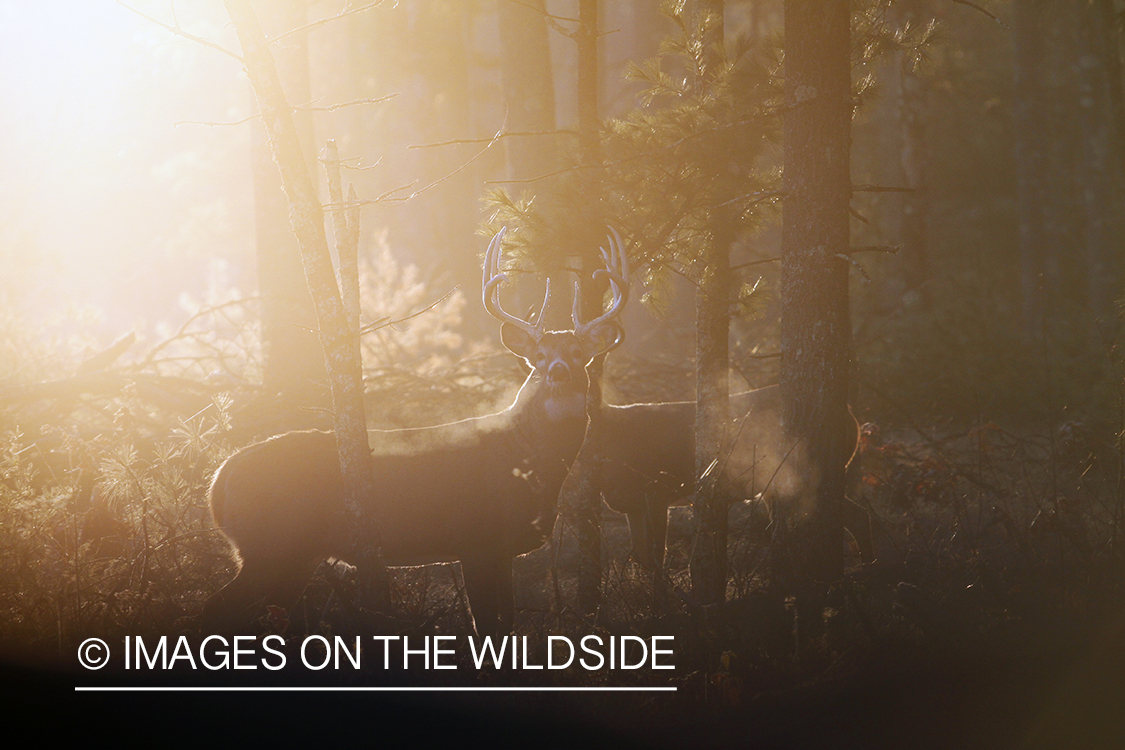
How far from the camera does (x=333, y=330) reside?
19.2ft

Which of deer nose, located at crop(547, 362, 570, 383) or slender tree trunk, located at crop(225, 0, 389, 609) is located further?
deer nose, located at crop(547, 362, 570, 383)

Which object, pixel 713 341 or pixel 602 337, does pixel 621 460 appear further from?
pixel 602 337

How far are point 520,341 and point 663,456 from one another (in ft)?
6.79

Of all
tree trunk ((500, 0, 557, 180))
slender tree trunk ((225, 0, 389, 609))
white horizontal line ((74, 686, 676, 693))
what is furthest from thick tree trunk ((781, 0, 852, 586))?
tree trunk ((500, 0, 557, 180))

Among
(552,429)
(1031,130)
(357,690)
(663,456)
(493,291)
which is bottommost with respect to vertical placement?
(357,690)

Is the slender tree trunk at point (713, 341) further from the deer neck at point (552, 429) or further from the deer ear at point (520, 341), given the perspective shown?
the deer ear at point (520, 341)

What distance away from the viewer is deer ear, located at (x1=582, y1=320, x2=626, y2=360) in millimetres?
6416

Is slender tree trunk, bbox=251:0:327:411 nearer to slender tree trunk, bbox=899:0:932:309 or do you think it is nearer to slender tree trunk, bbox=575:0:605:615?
slender tree trunk, bbox=575:0:605:615

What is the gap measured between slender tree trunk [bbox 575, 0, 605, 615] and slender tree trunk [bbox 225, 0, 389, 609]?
146 centimetres

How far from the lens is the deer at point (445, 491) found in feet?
19.9

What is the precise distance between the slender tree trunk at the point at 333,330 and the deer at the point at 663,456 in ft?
7.44

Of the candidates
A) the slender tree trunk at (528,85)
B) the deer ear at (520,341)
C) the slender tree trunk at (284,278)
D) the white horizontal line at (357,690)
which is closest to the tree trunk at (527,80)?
the slender tree trunk at (528,85)

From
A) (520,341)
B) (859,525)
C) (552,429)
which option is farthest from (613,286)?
(859,525)

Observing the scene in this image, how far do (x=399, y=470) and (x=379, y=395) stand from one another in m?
4.62
